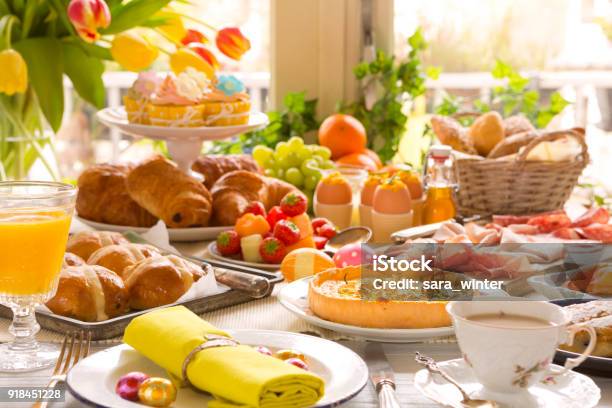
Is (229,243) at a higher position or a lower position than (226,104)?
lower

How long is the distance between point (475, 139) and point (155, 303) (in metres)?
1.09

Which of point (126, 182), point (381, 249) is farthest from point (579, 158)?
point (126, 182)

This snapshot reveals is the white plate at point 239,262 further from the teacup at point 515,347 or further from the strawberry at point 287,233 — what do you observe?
the teacup at point 515,347

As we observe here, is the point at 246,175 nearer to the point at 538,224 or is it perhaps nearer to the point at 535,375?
the point at 538,224

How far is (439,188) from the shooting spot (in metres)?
1.89

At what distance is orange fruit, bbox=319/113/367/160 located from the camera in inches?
96.3

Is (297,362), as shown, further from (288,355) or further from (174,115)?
(174,115)

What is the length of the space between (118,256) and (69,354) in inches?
13.0

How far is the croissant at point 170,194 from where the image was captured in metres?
1.83

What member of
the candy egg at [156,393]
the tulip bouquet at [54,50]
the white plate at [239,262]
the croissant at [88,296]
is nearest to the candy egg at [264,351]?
the candy egg at [156,393]

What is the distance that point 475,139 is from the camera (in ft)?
7.04

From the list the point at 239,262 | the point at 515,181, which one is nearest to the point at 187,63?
the point at 239,262

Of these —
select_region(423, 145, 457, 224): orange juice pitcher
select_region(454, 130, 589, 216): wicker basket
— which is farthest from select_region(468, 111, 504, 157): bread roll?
select_region(423, 145, 457, 224): orange juice pitcher

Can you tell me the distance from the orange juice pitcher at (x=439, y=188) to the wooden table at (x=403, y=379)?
686mm
